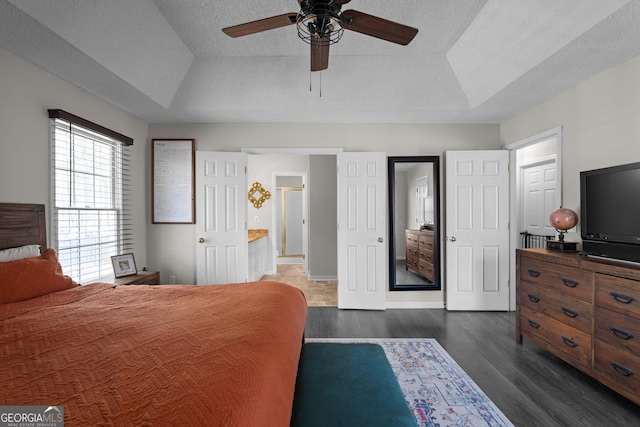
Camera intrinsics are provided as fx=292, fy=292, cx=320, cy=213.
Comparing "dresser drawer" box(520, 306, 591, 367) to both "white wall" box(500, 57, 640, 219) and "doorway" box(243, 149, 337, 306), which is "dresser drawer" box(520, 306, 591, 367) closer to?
"white wall" box(500, 57, 640, 219)

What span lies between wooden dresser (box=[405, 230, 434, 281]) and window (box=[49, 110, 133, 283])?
3578 millimetres

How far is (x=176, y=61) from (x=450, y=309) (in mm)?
4312

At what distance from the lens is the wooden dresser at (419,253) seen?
3980mm

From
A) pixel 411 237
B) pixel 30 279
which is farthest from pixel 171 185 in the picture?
pixel 411 237

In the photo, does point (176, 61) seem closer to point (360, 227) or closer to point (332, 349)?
point (360, 227)

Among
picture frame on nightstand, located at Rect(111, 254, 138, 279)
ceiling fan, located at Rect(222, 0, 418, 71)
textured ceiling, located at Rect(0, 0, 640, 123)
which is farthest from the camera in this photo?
picture frame on nightstand, located at Rect(111, 254, 138, 279)

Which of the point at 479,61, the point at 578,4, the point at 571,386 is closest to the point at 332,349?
the point at 571,386

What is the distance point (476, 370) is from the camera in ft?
7.78

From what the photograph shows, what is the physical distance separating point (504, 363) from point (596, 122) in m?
2.26

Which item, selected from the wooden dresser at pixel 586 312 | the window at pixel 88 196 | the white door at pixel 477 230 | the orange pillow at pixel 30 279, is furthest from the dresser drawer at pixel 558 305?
the window at pixel 88 196

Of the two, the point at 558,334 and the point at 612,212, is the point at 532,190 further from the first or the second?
the point at 558,334

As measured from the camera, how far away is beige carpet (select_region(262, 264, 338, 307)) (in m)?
4.26

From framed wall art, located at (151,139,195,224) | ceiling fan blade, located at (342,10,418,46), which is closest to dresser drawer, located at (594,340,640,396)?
ceiling fan blade, located at (342,10,418,46)

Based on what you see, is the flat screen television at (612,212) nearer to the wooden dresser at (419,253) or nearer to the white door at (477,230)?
the white door at (477,230)
